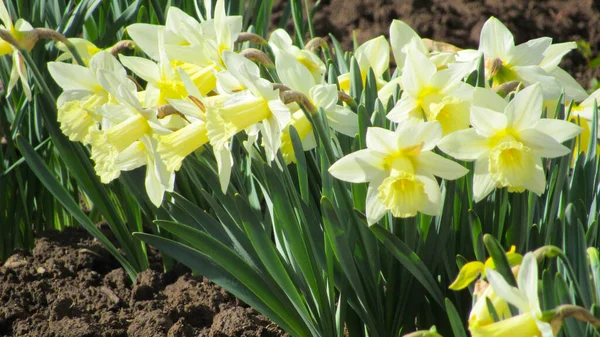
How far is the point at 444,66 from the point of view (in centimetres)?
153

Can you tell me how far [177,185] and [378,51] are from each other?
73cm

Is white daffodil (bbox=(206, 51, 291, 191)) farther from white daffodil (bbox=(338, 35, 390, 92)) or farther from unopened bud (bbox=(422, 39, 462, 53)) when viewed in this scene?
unopened bud (bbox=(422, 39, 462, 53))

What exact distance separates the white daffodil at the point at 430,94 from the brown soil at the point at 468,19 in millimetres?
2639

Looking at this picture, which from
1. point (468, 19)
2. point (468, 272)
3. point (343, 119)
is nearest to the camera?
point (468, 272)

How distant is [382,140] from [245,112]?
0.27m

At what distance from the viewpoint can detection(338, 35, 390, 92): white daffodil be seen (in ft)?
5.72

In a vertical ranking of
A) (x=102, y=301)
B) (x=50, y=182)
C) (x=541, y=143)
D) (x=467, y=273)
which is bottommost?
(x=102, y=301)

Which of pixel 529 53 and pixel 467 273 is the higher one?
pixel 529 53

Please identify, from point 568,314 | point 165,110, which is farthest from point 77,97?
point 568,314

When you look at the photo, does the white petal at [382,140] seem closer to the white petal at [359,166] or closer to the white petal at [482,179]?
the white petal at [359,166]

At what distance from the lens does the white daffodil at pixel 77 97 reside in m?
1.67

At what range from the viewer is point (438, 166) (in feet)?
4.30

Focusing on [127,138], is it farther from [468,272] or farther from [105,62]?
[468,272]

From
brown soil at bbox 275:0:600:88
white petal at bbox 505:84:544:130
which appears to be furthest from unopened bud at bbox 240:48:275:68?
brown soil at bbox 275:0:600:88
